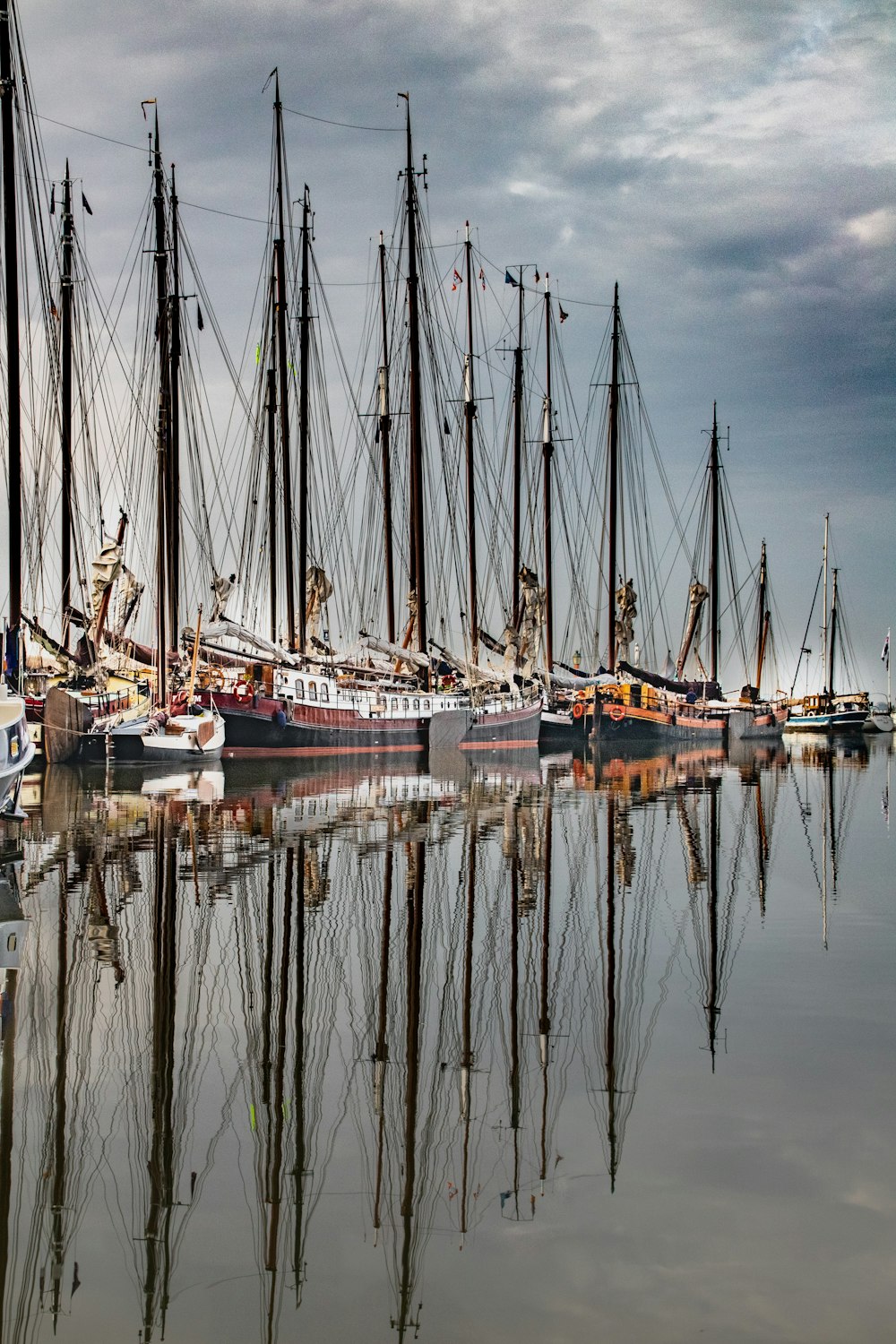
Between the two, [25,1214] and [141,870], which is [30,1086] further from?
[141,870]

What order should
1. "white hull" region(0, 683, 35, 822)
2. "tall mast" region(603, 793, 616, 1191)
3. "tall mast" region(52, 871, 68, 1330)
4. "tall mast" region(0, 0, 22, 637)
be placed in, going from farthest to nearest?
1. "tall mast" region(0, 0, 22, 637)
2. "white hull" region(0, 683, 35, 822)
3. "tall mast" region(603, 793, 616, 1191)
4. "tall mast" region(52, 871, 68, 1330)

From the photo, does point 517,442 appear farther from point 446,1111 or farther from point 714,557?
point 446,1111

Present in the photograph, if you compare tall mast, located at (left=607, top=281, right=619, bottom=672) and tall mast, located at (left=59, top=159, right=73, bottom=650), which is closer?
tall mast, located at (left=59, top=159, right=73, bottom=650)

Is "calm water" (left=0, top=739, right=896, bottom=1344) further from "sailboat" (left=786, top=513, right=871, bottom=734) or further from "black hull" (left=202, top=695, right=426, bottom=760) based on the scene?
"sailboat" (left=786, top=513, right=871, bottom=734)

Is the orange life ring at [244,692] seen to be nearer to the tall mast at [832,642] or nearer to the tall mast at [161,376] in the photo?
the tall mast at [161,376]

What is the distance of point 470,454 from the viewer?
62969 millimetres

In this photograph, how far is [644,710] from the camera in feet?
244

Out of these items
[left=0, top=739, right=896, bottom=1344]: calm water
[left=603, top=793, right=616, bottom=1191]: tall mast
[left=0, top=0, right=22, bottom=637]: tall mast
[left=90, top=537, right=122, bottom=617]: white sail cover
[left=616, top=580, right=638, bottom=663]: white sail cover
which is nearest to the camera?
[left=0, top=739, right=896, bottom=1344]: calm water

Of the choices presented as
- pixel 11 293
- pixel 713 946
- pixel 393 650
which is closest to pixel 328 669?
pixel 393 650

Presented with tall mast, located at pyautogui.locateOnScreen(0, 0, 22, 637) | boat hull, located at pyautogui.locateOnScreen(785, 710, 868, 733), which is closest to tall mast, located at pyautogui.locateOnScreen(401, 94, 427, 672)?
tall mast, located at pyautogui.locateOnScreen(0, 0, 22, 637)

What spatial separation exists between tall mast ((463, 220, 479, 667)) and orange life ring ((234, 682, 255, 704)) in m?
13.6

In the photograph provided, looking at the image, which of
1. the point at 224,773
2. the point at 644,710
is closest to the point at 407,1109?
the point at 224,773

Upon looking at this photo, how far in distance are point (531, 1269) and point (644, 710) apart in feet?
228

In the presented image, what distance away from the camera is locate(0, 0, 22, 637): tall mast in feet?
98.2
